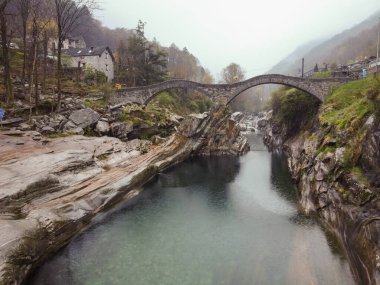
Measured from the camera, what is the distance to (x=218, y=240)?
63.5 feet

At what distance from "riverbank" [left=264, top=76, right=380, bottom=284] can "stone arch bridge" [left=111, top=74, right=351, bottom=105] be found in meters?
21.2

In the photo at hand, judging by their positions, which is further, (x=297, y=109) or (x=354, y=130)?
(x=297, y=109)

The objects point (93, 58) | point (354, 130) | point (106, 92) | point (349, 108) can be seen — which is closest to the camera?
point (354, 130)

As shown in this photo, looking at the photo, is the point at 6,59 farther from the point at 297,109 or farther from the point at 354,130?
the point at 297,109

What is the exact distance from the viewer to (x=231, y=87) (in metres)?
52.4

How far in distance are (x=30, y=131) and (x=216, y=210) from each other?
1984cm

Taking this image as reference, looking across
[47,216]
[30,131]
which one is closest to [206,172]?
[30,131]

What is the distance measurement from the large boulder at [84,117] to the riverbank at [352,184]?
25.1 metres

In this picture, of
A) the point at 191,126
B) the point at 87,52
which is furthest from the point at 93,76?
the point at 191,126

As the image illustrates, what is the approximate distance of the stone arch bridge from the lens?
48.5 m

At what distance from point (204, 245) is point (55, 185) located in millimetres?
11334

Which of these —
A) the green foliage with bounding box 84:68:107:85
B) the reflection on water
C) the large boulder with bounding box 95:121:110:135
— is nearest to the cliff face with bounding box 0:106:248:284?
the reflection on water

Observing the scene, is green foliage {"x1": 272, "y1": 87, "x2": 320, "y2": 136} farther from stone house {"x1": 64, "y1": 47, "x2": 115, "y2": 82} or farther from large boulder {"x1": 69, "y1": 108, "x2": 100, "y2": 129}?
stone house {"x1": 64, "y1": 47, "x2": 115, "y2": 82}

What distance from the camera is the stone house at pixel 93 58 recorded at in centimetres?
6334
